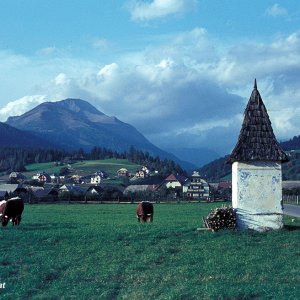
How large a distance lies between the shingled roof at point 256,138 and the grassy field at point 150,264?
12.5 ft

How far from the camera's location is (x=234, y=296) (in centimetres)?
1448

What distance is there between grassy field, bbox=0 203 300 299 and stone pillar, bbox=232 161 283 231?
1.28 metres

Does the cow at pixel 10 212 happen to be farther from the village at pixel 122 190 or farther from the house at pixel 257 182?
the village at pixel 122 190

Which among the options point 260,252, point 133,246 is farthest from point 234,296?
point 133,246

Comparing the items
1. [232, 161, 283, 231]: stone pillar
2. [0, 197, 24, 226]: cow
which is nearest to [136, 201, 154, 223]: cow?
[0, 197, 24, 226]: cow

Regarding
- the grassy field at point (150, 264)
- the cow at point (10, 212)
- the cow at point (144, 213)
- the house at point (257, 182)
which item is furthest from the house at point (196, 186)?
the grassy field at point (150, 264)

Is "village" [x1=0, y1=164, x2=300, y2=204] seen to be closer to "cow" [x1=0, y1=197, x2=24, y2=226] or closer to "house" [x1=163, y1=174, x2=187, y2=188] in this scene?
"house" [x1=163, y1=174, x2=187, y2=188]

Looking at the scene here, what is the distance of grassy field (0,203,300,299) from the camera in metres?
15.2

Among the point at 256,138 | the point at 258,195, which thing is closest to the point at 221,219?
the point at 258,195

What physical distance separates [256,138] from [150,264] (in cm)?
1178

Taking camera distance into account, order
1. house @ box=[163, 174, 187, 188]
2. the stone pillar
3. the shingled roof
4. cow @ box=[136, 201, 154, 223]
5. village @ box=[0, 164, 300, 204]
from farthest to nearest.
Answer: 1. house @ box=[163, 174, 187, 188]
2. village @ box=[0, 164, 300, 204]
3. cow @ box=[136, 201, 154, 223]
4. the shingled roof
5. the stone pillar

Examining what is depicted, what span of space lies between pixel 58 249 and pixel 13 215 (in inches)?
570

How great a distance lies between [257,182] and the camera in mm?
28406

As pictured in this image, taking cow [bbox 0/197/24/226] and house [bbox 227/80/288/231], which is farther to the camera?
cow [bbox 0/197/24/226]
